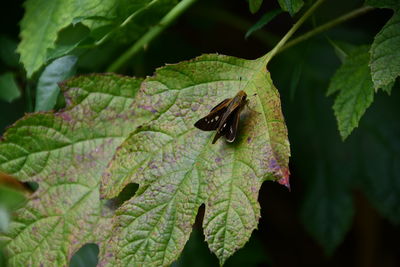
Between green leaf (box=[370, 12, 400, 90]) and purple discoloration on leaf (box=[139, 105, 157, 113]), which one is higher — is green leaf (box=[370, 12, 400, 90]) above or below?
below

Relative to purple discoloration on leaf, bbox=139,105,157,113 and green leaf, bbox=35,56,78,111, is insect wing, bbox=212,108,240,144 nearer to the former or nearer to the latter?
purple discoloration on leaf, bbox=139,105,157,113

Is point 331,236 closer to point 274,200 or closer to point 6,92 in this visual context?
point 274,200

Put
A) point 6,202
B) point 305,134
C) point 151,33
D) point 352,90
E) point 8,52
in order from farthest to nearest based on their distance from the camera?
point 305,134, point 8,52, point 151,33, point 352,90, point 6,202

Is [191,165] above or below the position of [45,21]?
below

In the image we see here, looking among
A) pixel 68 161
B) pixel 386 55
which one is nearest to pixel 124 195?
pixel 68 161

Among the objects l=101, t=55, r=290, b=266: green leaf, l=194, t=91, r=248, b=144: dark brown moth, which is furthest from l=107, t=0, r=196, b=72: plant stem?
l=194, t=91, r=248, b=144: dark brown moth

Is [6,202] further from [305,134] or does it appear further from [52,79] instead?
[305,134]

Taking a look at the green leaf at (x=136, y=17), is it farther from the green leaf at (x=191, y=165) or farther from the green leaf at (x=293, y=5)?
the green leaf at (x=293, y=5)

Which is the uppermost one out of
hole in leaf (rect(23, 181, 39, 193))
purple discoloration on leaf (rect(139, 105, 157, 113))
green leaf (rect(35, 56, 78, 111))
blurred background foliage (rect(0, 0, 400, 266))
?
green leaf (rect(35, 56, 78, 111))
